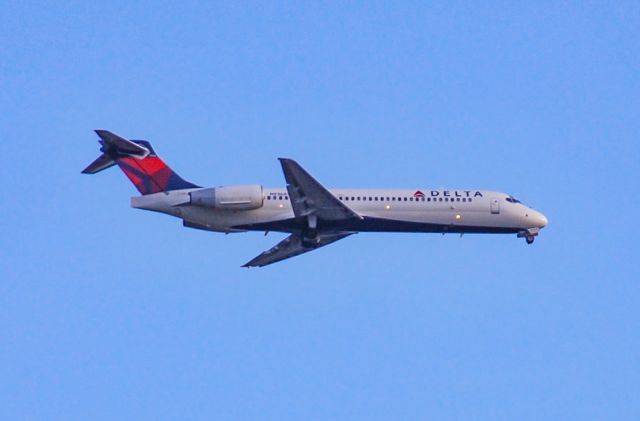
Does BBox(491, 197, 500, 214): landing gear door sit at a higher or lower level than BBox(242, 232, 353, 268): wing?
higher

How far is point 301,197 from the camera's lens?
171 feet

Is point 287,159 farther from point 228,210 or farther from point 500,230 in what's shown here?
point 500,230

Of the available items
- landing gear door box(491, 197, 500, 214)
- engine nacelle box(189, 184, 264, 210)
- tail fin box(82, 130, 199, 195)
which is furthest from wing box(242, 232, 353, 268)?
landing gear door box(491, 197, 500, 214)

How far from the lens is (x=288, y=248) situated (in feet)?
A: 187

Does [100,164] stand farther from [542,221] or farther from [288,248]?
[542,221]

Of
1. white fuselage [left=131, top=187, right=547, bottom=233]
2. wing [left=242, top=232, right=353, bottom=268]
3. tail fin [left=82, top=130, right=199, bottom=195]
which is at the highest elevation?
tail fin [left=82, top=130, right=199, bottom=195]

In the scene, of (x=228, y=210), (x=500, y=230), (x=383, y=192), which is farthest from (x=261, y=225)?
(x=500, y=230)

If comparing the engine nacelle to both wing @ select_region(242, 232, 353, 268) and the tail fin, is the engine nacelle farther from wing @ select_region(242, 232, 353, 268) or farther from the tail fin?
wing @ select_region(242, 232, 353, 268)

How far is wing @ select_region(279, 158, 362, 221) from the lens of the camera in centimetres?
5094

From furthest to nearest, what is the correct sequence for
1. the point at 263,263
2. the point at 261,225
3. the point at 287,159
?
the point at 263,263, the point at 261,225, the point at 287,159

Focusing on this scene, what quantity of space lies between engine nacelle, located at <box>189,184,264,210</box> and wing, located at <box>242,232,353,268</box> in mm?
2941

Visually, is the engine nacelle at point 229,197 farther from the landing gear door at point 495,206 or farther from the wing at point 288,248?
the landing gear door at point 495,206

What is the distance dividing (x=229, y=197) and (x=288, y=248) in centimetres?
522

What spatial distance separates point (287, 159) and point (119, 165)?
8418mm
